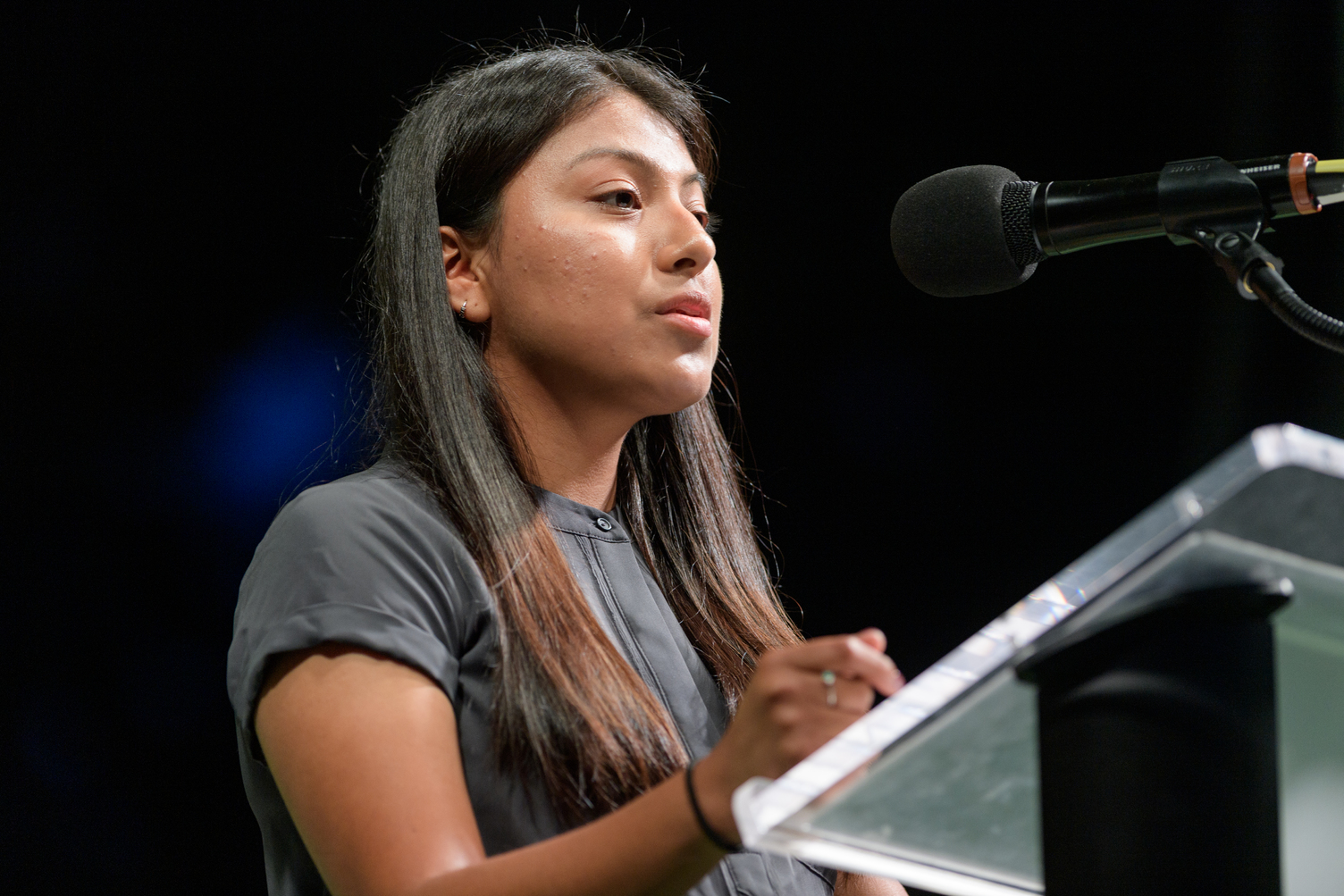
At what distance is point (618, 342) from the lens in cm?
151

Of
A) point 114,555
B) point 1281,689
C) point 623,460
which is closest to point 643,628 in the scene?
point 623,460

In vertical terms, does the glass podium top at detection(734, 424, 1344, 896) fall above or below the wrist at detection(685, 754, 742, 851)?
above

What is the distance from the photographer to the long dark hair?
1.23 metres

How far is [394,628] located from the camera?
114cm

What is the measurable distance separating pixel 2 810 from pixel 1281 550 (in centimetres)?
243

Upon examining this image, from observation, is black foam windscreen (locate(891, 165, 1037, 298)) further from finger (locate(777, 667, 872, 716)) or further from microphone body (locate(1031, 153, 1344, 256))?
finger (locate(777, 667, 872, 716))

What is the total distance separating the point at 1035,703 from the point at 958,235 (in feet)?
2.22

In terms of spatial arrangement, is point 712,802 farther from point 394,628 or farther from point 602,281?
point 602,281

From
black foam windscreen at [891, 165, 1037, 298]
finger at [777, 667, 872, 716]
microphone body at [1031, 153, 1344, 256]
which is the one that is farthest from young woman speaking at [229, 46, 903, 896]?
microphone body at [1031, 153, 1344, 256]

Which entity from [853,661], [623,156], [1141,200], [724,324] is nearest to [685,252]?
[623,156]

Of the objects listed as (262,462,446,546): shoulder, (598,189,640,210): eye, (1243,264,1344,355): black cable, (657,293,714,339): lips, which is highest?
(598,189,640,210): eye

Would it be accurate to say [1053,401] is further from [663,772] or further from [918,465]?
[663,772]

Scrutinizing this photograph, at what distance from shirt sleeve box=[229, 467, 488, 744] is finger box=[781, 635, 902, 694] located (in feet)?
1.70

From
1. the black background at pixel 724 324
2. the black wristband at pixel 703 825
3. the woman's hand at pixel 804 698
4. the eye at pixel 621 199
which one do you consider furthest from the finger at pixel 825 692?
the black background at pixel 724 324
